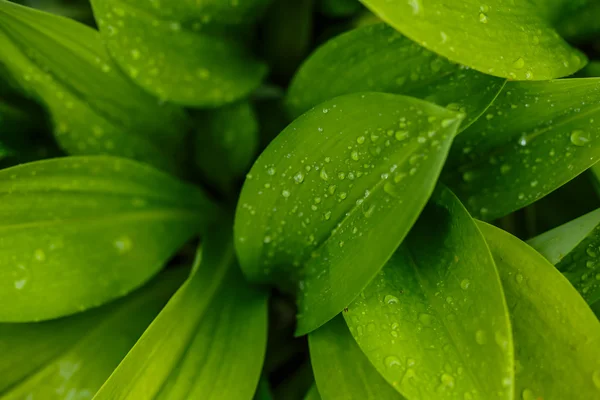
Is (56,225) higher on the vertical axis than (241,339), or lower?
higher

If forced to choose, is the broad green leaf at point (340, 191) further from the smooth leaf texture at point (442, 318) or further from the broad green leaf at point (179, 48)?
the broad green leaf at point (179, 48)

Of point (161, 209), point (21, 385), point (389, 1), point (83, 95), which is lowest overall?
point (21, 385)

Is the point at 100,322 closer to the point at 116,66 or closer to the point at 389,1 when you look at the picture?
the point at 116,66

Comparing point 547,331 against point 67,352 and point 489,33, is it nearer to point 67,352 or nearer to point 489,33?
point 489,33

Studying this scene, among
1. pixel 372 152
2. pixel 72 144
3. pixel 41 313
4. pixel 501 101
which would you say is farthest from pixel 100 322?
pixel 501 101

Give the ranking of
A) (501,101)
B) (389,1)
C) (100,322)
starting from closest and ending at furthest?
(389,1)
(501,101)
(100,322)

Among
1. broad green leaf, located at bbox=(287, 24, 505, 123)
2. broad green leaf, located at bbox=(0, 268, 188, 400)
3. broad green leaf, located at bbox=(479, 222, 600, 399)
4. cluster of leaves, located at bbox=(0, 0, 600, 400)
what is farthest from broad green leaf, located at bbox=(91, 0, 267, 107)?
broad green leaf, located at bbox=(479, 222, 600, 399)

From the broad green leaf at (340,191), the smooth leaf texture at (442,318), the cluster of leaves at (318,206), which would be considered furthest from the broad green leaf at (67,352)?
the smooth leaf texture at (442,318)
